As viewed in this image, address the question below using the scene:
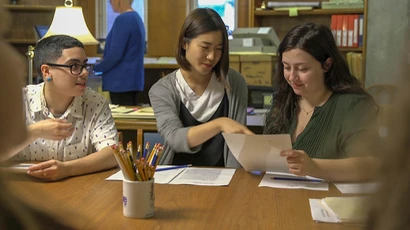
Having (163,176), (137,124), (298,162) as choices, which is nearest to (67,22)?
(137,124)

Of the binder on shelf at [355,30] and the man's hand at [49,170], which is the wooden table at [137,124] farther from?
the binder on shelf at [355,30]

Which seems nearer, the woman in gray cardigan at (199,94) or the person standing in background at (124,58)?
the woman in gray cardigan at (199,94)

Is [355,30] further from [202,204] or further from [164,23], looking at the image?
[202,204]

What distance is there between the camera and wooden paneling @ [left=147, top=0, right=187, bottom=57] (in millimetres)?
5555

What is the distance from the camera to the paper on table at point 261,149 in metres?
1.70

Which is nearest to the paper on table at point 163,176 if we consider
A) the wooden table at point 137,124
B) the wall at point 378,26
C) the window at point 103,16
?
the wooden table at point 137,124

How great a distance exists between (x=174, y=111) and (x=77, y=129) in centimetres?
40

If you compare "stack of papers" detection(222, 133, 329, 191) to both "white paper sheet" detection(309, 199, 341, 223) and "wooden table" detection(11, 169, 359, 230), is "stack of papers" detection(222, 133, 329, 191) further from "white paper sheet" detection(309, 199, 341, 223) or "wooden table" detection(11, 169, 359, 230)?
"white paper sheet" detection(309, 199, 341, 223)

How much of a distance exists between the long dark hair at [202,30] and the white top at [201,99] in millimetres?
55

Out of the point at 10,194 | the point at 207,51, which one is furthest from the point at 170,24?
the point at 10,194

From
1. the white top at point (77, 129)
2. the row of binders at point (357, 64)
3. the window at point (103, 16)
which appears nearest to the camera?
the white top at point (77, 129)

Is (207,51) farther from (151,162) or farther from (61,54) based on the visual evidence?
(151,162)

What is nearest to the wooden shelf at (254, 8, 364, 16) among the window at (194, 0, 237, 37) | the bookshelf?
the bookshelf

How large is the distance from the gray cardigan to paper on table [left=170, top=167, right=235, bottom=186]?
0.62ft
